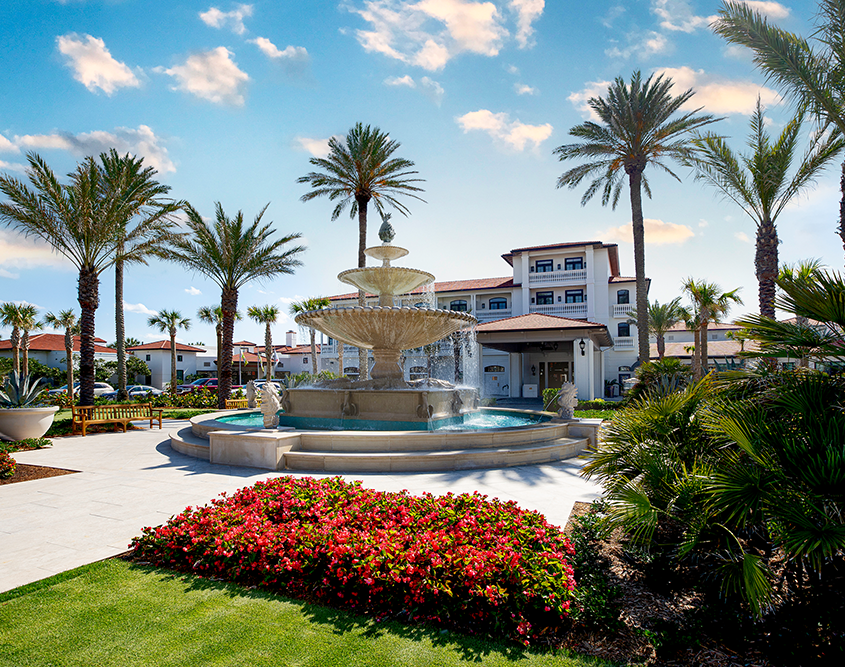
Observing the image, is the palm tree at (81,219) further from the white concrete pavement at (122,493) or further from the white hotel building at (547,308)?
the white hotel building at (547,308)

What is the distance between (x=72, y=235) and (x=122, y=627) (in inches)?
709

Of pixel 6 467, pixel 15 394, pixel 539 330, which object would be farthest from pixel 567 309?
pixel 6 467

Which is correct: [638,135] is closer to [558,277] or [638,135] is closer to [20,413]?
[558,277]

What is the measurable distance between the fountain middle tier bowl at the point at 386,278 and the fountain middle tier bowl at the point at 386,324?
1.87 meters

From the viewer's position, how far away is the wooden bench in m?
14.3

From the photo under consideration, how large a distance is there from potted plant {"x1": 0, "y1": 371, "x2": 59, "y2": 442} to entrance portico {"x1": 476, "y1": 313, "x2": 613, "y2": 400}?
65.8 ft

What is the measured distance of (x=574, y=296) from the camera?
37906mm

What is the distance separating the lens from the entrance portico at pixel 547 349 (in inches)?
1003

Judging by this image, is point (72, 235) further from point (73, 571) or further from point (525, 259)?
point (525, 259)

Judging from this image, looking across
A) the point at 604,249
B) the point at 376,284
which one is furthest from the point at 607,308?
the point at 376,284

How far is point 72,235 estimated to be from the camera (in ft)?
54.7

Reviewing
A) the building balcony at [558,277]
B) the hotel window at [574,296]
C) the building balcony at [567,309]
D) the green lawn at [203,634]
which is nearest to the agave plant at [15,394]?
the green lawn at [203,634]

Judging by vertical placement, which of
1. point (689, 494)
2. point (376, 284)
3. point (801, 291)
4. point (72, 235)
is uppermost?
point (72, 235)

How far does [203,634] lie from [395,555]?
1.48 m
